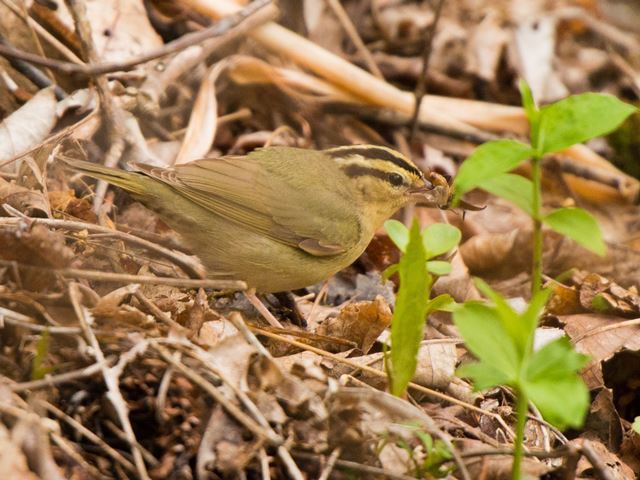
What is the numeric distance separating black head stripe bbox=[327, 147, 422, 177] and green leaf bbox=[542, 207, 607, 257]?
2.30m

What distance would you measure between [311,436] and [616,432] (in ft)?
5.77

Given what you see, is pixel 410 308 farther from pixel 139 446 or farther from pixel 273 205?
pixel 273 205

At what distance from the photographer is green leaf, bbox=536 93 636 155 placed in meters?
2.59

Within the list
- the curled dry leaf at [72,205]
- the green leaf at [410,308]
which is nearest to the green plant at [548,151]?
the green leaf at [410,308]

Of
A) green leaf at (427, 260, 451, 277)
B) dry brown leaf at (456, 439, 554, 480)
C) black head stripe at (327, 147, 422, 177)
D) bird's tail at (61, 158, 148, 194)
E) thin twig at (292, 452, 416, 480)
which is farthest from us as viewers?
black head stripe at (327, 147, 422, 177)

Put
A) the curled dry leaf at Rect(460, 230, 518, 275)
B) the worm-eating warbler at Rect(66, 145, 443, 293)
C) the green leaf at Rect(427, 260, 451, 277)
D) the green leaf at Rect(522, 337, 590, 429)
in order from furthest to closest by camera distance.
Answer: the curled dry leaf at Rect(460, 230, 518, 275), the worm-eating warbler at Rect(66, 145, 443, 293), the green leaf at Rect(427, 260, 451, 277), the green leaf at Rect(522, 337, 590, 429)

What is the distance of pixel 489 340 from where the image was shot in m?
2.58

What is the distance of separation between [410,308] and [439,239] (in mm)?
418

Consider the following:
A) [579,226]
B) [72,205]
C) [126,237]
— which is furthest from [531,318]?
[72,205]

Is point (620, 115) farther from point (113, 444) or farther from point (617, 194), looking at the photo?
point (617, 194)

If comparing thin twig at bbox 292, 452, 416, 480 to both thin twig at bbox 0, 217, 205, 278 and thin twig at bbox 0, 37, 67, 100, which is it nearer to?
thin twig at bbox 0, 217, 205, 278

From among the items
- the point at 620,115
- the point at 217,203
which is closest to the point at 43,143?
the point at 217,203

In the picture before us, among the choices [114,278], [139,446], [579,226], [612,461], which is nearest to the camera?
[579,226]

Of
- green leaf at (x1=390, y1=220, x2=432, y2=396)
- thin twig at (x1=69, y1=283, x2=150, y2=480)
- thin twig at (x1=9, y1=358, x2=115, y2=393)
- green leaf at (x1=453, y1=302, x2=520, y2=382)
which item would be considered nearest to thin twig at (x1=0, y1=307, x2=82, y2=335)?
thin twig at (x1=69, y1=283, x2=150, y2=480)
